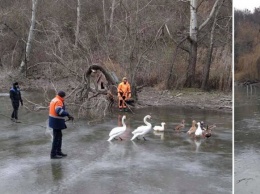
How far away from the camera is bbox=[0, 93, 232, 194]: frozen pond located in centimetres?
575

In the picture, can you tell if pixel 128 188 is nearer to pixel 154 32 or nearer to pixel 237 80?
pixel 237 80

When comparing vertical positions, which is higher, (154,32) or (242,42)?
(154,32)

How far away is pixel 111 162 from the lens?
7.04 metres

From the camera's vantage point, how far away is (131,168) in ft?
21.8

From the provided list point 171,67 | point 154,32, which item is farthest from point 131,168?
point 154,32

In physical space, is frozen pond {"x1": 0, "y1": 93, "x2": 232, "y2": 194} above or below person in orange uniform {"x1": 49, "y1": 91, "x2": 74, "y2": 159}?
below

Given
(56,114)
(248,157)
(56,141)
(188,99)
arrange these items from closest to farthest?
(248,157) → (56,114) → (56,141) → (188,99)

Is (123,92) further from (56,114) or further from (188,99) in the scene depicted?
(56,114)

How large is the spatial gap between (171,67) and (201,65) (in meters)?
2.12

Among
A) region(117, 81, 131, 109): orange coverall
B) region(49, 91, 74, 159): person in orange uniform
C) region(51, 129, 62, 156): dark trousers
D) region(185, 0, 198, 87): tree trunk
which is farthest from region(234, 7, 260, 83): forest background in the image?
region(185, 0, 198, 87): tree trunk

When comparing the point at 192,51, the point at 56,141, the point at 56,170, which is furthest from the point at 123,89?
the point at 192,51

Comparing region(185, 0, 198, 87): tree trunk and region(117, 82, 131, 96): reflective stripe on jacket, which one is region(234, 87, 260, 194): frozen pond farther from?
region(185, 0, 198, 87): tree trunk

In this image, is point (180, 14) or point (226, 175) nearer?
point (226, 175)

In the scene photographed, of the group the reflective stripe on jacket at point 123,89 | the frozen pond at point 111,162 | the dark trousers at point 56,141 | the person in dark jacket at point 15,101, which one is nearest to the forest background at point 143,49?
the reflective stripe on jacket at point 123,89
